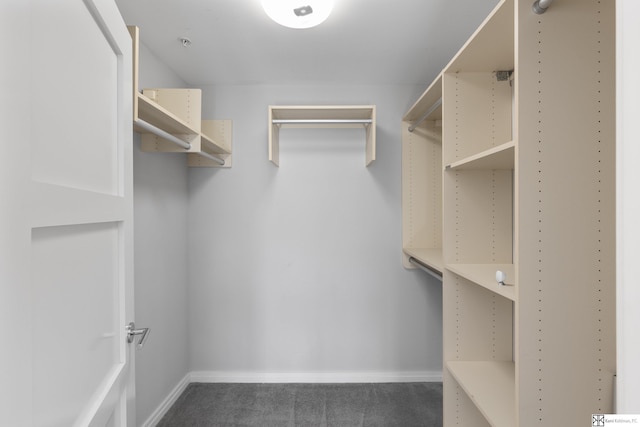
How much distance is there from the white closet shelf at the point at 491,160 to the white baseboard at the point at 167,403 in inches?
89.6

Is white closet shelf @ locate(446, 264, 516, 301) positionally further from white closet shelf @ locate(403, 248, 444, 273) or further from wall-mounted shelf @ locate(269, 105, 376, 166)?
wall-mounted shelf @ locate(269, 105, 376, 166)

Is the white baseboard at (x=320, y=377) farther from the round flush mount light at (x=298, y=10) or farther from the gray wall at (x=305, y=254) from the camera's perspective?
the round flush mount light at (x=298, y=10)

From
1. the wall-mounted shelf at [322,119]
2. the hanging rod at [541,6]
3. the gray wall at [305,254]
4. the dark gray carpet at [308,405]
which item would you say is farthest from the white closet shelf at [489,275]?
the dark gray carpet at [308,405]

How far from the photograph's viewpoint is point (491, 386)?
143 cm

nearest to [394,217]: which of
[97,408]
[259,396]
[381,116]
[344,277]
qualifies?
[344,277]

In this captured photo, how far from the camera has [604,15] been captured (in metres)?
1.02

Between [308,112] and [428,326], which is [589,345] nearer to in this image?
[428,326]

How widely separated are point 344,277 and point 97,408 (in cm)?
208

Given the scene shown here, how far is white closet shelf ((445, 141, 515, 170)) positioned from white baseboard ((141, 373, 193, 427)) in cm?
228

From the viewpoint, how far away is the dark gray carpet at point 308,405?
224 centimetres

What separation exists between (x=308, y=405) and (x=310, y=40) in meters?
2.35

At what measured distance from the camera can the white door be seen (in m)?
0.56
